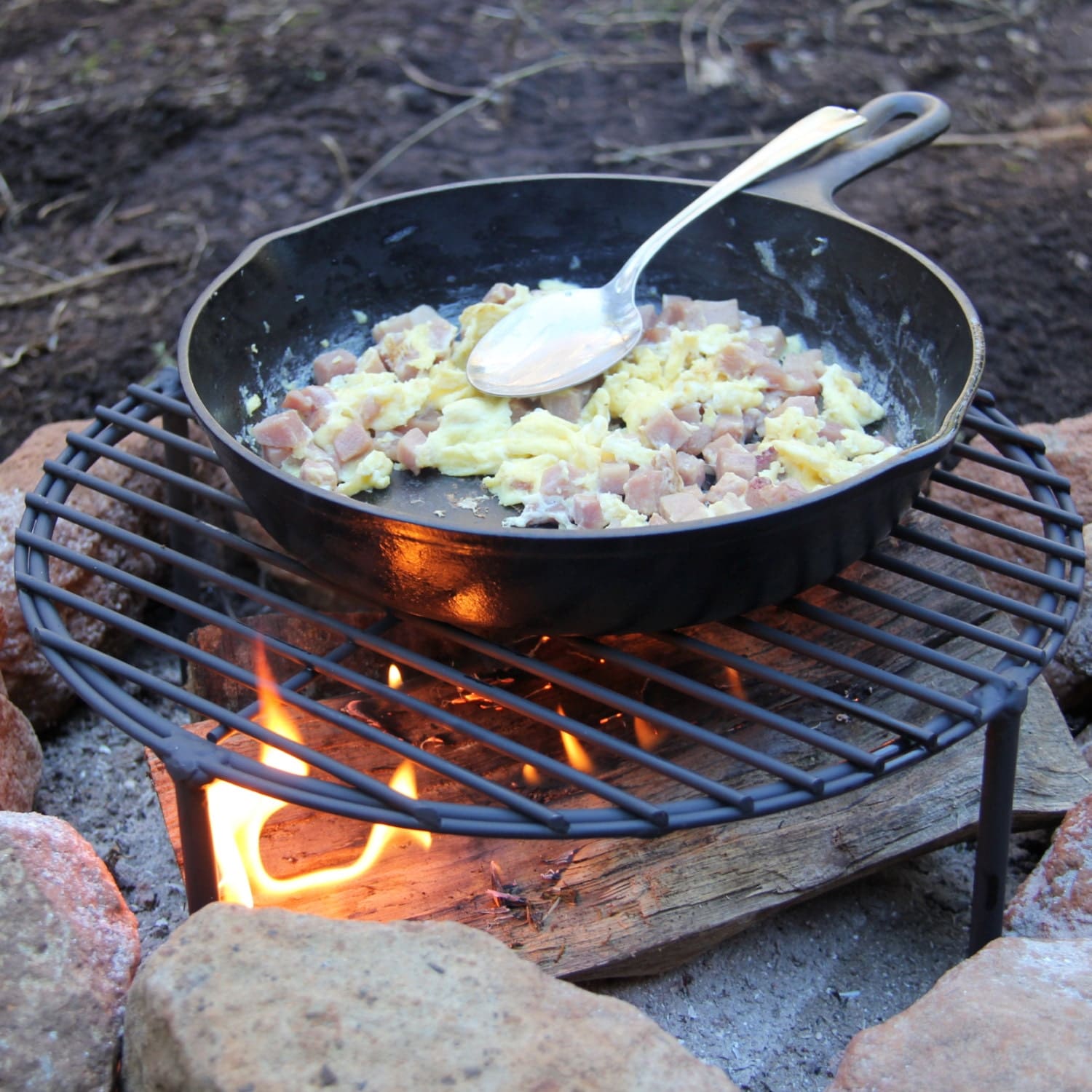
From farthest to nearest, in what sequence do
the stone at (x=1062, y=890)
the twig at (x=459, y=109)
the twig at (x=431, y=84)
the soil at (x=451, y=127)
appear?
the twig at (x=431, y=84) < the twig at (x=459, y=109) < the soil at (x=451, y=127) < the stone at (x=1062, y=890)

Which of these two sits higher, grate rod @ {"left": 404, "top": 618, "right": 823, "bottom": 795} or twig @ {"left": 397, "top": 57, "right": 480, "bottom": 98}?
twig @ {"left": 397, "top": 57, "right": 480, "bottom": 98}

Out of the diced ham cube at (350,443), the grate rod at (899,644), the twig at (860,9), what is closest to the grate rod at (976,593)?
the grate rod at (899,644)

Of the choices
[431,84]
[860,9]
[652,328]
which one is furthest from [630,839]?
[860,9]

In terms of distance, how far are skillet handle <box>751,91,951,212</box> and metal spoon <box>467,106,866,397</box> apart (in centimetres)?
6

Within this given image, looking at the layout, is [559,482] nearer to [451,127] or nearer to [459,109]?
[451,127]

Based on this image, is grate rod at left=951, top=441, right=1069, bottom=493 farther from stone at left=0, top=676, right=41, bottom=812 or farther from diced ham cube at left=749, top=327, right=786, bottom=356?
stone at left=0, top=676, right=41, bottom=812

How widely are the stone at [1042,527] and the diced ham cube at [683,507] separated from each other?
0.92 m

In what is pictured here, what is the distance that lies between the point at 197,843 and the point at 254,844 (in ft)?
0.94

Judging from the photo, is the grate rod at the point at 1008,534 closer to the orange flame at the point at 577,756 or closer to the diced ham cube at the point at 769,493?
the diced ham cube at the point at 769,493

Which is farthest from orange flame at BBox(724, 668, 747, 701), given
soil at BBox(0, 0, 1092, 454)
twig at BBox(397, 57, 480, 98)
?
twig at BBox(397, 57, 480, 98)

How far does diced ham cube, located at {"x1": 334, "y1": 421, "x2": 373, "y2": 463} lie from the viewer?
212 cm

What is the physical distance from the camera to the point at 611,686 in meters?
2.16

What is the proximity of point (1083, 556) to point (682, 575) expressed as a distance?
76cm

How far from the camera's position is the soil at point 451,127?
3477 millimetres
